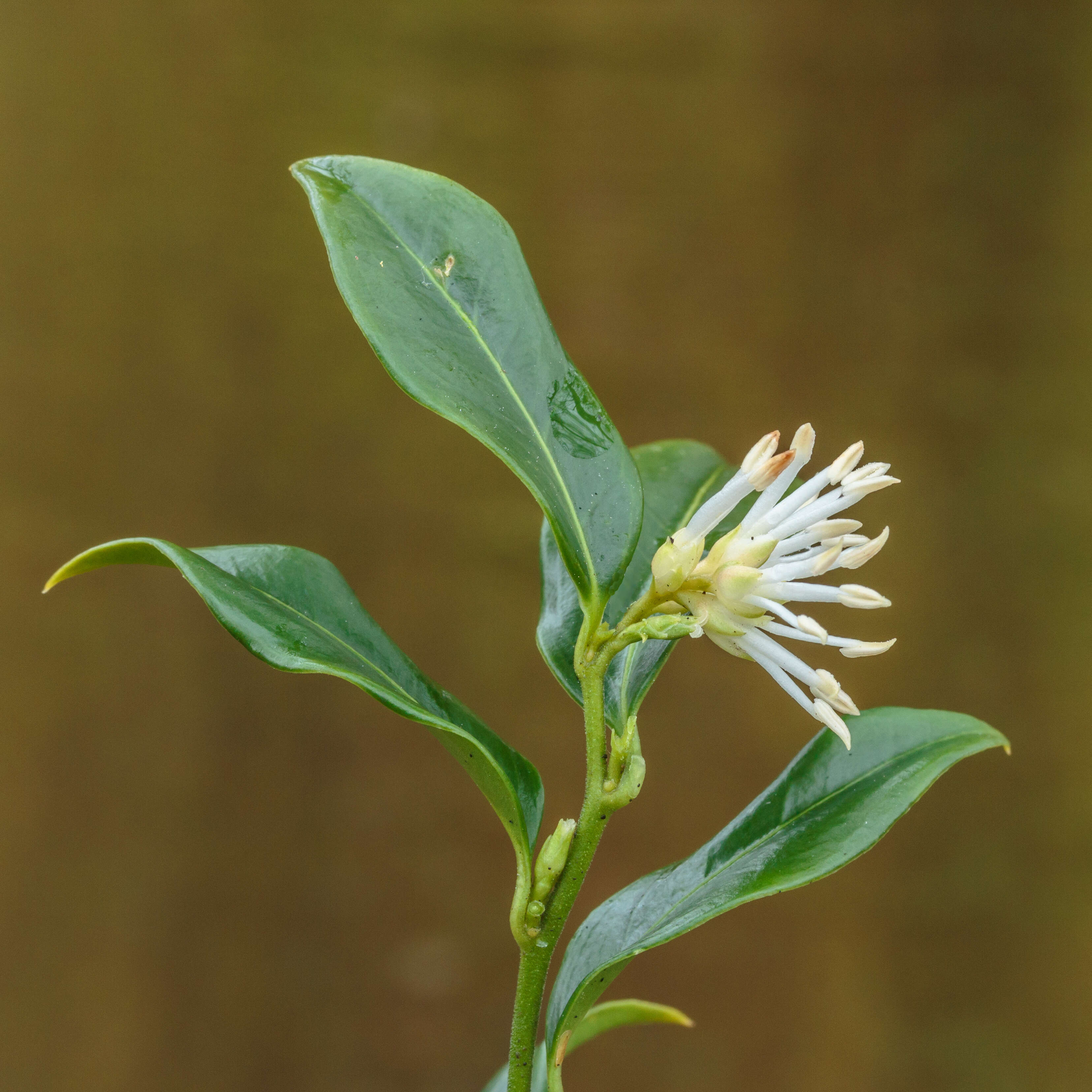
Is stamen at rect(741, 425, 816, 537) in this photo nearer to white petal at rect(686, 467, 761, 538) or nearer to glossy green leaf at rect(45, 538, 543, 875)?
white petal at rect(686, 467, 761, 538)

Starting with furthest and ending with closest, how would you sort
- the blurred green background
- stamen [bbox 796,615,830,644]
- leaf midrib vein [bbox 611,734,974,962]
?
the blurred green background < leaf midrib vein [bbox 611,734,974,962] < stamen [bbox 796,615,830,644]

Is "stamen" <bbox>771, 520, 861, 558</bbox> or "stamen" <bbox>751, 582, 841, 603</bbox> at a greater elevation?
"stamen" <bbox>771, 520, 861, 558</bbox>

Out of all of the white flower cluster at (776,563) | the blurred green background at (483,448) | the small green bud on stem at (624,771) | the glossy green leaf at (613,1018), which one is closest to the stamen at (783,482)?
the white flower cluster at (776,563)

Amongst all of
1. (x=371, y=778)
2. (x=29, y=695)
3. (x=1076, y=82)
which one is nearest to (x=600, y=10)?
(x=1076, y=82)

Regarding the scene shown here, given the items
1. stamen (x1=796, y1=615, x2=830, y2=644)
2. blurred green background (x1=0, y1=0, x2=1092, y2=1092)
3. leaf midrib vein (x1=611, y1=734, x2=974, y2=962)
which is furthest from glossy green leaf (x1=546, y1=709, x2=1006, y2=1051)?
blurred green background (x1=0, y1=0, x2=1092, y2=1092)

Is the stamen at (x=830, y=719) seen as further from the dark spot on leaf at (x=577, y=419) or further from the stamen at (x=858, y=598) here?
the dark spot on leaf at (x=577, y=419)

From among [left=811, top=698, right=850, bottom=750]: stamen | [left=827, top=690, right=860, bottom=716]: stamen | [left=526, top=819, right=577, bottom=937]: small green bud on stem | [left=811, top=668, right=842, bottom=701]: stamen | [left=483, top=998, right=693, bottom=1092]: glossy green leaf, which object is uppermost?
[left=811, top=668, right=842, bottom=701]: stamen

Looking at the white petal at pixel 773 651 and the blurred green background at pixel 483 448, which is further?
the blurred green background at pixel 483 448

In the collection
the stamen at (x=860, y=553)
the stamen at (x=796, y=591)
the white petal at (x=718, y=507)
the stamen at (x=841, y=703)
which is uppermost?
the white petal at (x=718, y=507)
